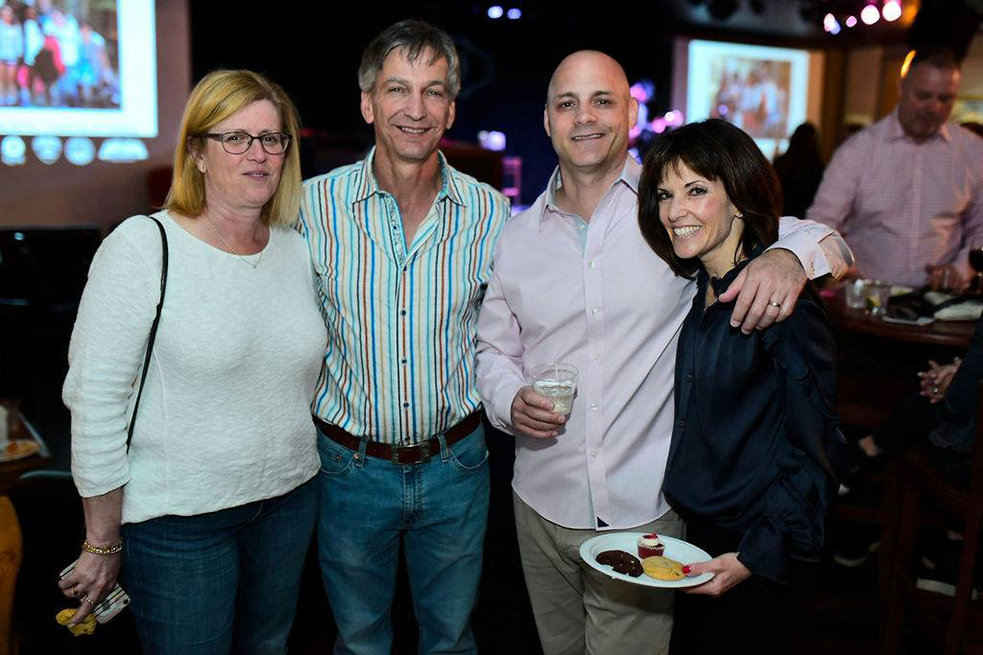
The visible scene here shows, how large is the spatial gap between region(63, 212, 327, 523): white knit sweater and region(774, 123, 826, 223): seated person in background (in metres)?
5.48

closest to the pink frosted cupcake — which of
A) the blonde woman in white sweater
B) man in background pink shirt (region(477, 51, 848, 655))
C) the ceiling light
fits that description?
man in background pink shirt (region(477, 51, 848, 655))

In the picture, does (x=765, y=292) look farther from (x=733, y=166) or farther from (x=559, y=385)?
(x=559, y=385)

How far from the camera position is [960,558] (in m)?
2.43

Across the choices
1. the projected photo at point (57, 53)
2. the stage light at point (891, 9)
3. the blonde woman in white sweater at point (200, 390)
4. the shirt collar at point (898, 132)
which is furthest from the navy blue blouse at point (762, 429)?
the stage light at point (891, 9)

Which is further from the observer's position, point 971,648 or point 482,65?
point 482,65

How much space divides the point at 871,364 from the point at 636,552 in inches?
83.5

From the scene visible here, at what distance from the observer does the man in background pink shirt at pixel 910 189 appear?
4.07 meters

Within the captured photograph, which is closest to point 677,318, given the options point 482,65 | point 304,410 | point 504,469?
point 304,410

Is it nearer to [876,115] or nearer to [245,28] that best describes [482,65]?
[245,28]

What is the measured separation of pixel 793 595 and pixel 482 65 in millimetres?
12537

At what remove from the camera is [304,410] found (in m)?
1.98

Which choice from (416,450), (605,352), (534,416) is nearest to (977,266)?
(605,352)

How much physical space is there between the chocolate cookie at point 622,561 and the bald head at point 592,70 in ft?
3.53

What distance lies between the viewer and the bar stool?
215 centimetres
